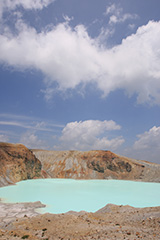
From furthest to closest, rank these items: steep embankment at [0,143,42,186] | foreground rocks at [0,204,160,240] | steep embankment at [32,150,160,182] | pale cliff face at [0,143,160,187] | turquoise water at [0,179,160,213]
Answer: steep embankment at [32,150,160,182] < pale cliff face at [0,143,160,187] < steep embankment at [0,143,42,186] < turquoise water at [0,179,160,213] < foreground rocks at [0,204,160,240]

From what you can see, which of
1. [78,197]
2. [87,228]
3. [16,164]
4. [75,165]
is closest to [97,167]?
[75,165]

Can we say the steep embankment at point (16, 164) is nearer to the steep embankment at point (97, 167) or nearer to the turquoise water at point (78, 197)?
the steep embankment at point (97, 167)

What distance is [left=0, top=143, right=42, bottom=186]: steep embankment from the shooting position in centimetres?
4530

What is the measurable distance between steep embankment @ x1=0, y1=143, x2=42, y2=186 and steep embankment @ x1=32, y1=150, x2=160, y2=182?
767cm

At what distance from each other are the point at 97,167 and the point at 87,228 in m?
57.5

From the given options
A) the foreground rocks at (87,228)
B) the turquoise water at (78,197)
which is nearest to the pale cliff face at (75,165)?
the turquoise water at (78,197)

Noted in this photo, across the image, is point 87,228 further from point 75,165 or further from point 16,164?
point 75,165

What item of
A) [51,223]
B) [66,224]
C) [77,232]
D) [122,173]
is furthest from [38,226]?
[122,173]

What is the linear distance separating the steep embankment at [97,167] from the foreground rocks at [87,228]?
50254 millimetres

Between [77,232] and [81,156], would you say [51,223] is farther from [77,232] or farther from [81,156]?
[81,156]

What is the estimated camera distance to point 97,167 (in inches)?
2591

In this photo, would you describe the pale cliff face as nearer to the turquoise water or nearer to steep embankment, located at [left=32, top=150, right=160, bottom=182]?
steep embankment, located at [left=32, top=150, right=160, bottom=182]

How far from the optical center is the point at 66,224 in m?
11.0

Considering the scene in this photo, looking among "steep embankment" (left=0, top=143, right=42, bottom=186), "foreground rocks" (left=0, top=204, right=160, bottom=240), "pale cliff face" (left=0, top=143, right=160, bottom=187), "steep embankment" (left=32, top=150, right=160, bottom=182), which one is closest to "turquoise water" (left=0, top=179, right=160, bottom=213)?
"foreground rocks" (left=0, top=204, right=160, bottom=240)
